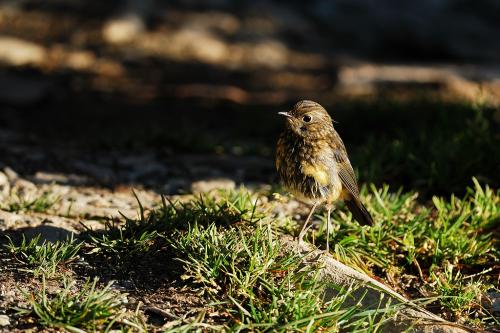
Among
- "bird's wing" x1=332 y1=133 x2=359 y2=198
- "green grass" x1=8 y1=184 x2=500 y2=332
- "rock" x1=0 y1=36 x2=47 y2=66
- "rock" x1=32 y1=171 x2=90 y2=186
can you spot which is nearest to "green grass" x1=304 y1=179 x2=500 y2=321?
"green grass" x1=8 y1=184 x2=500 y2=332

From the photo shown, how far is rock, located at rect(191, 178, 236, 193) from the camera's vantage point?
6.50 meters

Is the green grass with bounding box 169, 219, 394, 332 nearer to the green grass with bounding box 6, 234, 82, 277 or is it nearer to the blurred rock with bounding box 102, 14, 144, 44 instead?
the green grass with bounding box 6, 234, 82, 277

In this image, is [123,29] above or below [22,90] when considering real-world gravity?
above

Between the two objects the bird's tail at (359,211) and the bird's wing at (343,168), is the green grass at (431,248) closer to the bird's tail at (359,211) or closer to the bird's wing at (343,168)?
the bird's tail at (359,211)

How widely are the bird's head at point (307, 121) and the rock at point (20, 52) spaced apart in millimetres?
6941

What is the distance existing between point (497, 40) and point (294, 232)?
31.0ft

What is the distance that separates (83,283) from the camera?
14.2ft

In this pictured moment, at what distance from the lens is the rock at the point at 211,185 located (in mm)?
6496

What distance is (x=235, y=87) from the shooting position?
35.6 ft

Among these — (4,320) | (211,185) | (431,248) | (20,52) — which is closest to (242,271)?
(4,320)

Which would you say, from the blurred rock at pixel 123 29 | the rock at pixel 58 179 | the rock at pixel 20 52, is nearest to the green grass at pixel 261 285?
the rock at pixel 58 179

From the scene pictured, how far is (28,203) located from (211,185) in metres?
1.70

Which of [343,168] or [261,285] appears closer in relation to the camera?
[261,285]

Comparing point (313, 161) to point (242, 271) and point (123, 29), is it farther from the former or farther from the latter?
point (123, 29)
